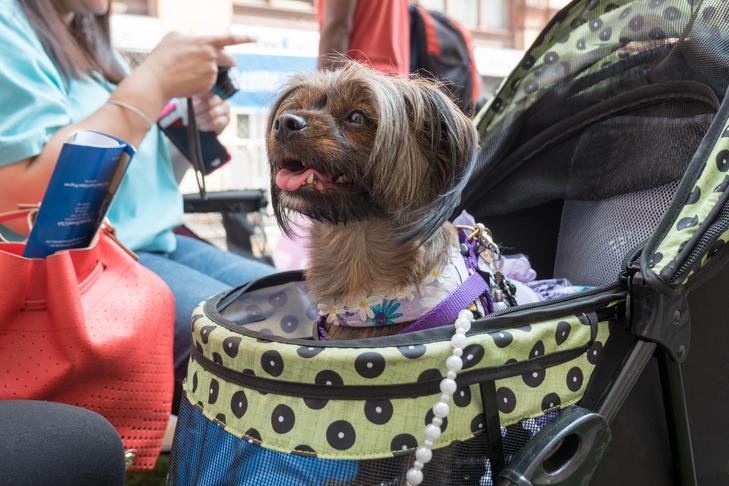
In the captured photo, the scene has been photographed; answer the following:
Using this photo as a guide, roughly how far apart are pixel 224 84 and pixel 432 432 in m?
1.17

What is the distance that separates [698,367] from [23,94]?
1.27 meters

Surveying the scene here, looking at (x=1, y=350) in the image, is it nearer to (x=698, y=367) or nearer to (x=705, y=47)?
(x=698, y=367)

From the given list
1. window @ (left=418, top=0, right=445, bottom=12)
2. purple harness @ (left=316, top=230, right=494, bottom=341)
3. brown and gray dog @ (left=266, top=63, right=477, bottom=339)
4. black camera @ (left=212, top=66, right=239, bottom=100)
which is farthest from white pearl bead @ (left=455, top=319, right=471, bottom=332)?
window @ (left=418, top=0, right=445, bottom=12)

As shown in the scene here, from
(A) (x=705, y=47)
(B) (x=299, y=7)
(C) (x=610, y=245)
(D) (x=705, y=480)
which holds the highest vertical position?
(A) (x=705, y=47)

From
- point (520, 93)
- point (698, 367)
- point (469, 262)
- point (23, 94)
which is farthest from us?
point (520, 93)

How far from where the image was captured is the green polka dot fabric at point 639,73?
0.91 m

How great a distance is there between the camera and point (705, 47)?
120 centimetres

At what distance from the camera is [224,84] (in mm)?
1676

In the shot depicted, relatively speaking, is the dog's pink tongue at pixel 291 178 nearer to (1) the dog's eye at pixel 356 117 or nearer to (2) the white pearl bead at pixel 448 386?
(1) the dog's eye at pixel 356 117

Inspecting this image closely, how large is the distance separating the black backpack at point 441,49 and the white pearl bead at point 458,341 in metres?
1.96

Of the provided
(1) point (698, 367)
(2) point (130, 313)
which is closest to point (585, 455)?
(1) point (698, 367)

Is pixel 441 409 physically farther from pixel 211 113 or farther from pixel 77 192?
pixel 211 113

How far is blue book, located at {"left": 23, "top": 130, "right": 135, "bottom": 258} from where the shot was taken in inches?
42.7

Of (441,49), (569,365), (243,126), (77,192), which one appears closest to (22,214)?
(77,192)
